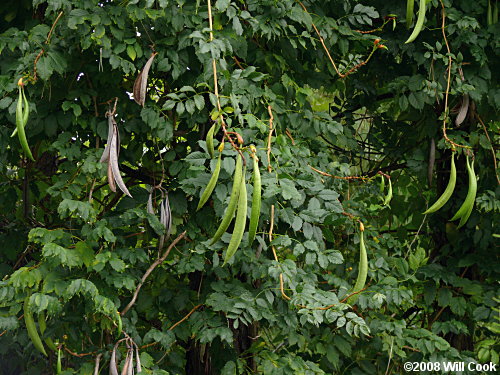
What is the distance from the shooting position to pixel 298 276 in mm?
2590

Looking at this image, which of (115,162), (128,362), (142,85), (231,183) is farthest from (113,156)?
(128,362)

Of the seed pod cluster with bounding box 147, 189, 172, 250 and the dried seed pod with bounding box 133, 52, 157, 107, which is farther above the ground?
the dried seed pod with bounding box 133, 52, 157, 107

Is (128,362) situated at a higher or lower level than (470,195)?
lower

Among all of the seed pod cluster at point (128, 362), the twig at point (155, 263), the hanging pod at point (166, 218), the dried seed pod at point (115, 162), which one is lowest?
the seed pod cluster at point (128, 362)

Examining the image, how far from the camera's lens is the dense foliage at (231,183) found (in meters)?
2.48

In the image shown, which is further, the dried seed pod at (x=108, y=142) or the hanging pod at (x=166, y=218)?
the hanging pod at (x=166, y=218)

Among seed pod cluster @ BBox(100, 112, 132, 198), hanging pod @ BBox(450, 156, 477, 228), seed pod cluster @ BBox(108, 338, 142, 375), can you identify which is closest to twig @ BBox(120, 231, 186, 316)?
seed pod cluster @ BBox(108, 338, 142, 375)

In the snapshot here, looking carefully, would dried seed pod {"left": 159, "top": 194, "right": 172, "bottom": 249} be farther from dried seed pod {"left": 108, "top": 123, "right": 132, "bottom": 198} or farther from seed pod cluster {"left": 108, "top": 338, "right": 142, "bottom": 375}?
seed pod cluster {"left": 108, "top": 338, "right": 142, "bottom": 375}

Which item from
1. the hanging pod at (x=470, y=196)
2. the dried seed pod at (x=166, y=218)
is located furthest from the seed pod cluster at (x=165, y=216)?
the hanging pod at (x=470, y=196)

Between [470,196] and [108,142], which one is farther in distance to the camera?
[470,196]

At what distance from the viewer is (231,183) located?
2473 mm

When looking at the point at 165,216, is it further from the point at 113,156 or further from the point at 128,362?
the point at 128,362

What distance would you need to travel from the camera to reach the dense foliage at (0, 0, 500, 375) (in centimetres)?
248

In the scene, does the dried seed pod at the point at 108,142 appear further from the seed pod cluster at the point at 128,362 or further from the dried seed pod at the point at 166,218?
the seed pod cluster at the point at 128,362
